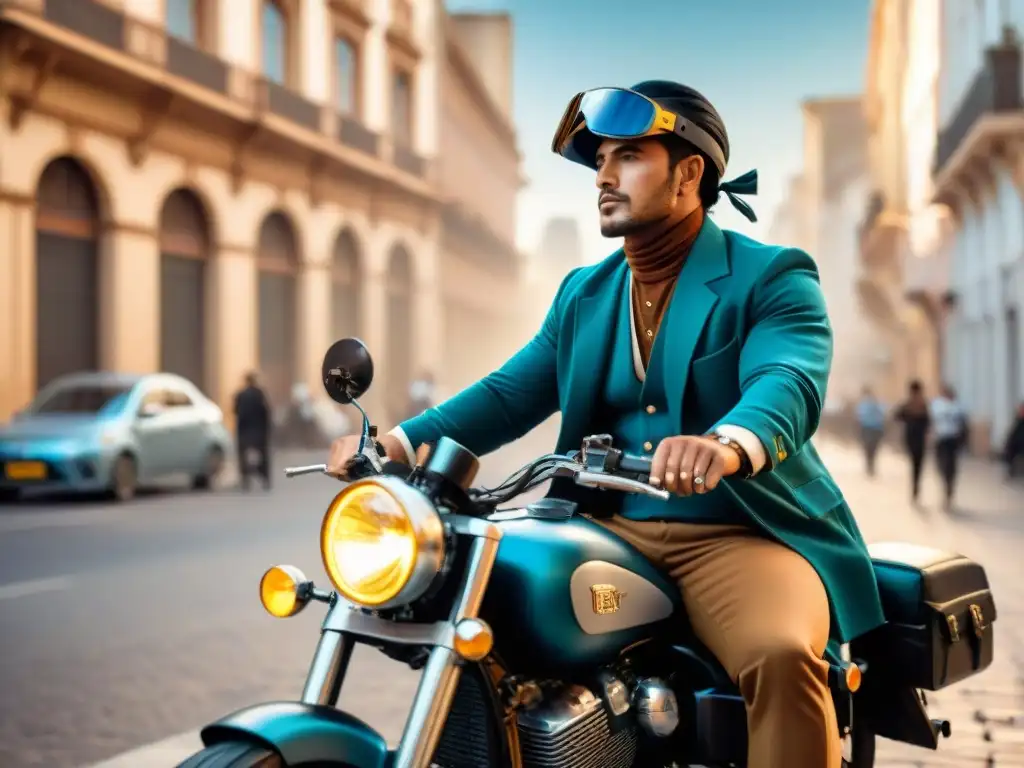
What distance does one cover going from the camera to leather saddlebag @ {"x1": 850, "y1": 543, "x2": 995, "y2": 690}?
124 inches

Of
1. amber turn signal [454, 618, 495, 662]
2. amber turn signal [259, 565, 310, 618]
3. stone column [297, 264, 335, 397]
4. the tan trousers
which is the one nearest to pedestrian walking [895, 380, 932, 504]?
the tan trousers

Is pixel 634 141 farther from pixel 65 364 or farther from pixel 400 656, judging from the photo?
pixel 65 364

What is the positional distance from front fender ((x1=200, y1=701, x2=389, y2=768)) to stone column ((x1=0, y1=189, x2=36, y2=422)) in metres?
20.1

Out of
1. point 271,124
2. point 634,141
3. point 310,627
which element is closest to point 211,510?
point 310,627

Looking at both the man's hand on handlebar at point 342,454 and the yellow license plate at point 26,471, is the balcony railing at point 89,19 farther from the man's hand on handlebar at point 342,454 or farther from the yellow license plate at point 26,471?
the man's hand on handlebar at point 342,454

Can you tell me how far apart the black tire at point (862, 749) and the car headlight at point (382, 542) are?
1414 mm

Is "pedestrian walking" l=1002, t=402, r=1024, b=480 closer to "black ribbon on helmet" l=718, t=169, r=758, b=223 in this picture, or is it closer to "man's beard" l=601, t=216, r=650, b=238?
"black ribbon on helmet" l=718, t=169, r=758, b=223

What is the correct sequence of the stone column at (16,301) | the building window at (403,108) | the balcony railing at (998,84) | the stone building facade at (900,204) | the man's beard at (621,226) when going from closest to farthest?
the man's beard at (621,226), the stone column at (16,301), the balcony railing at (998,84), the stone building facade at (900,204), the building window at (403,108)

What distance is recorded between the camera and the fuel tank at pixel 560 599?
7.88ft

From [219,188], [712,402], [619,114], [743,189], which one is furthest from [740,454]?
[219,188]

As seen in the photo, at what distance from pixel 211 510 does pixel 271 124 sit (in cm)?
1582

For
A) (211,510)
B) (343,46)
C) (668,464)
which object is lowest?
(211,510)

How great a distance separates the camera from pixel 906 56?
41.4 m

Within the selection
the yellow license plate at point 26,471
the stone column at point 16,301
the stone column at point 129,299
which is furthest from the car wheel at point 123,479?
the stone column at point 129,299
